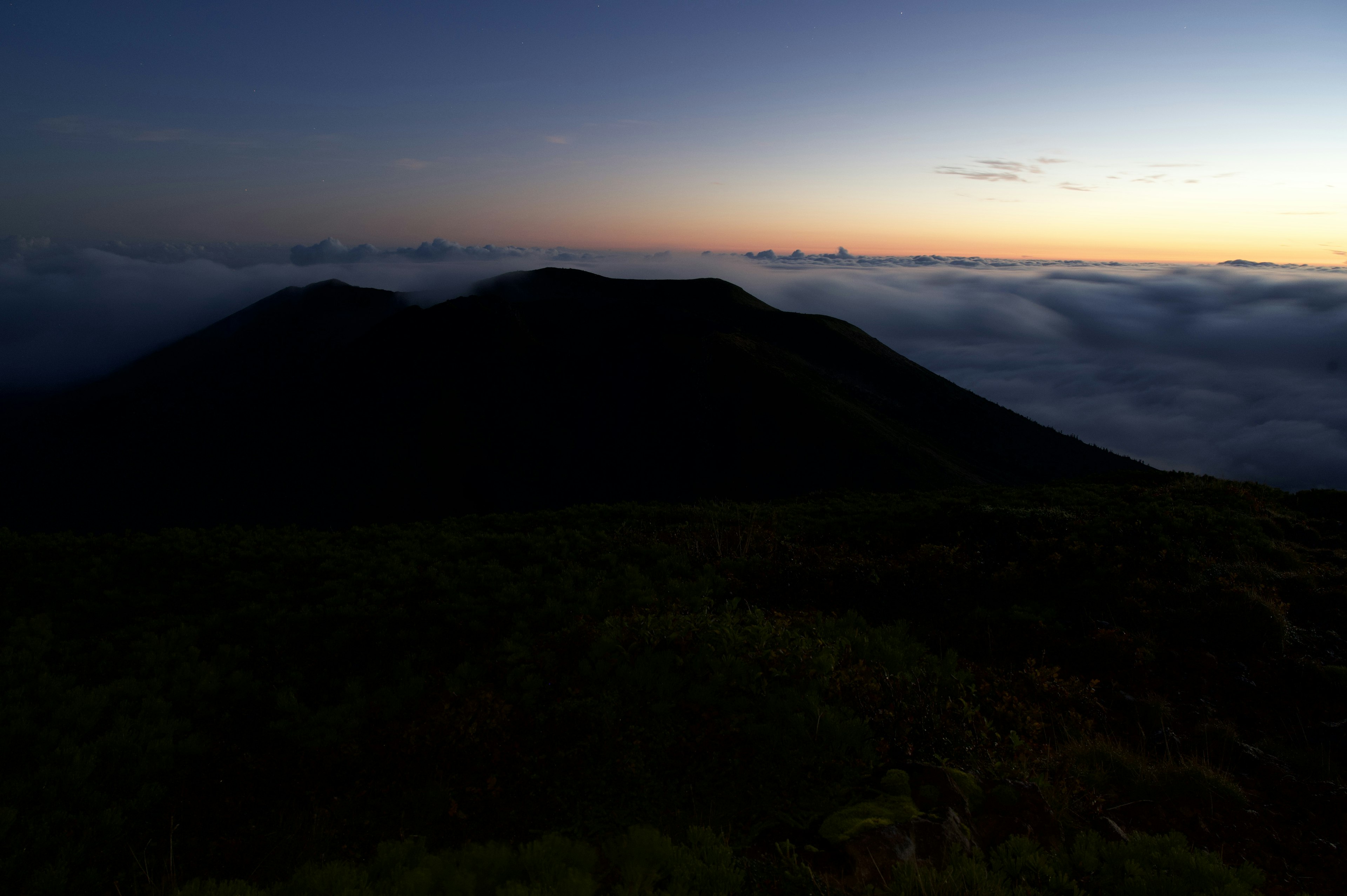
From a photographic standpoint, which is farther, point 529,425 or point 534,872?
point 529,425

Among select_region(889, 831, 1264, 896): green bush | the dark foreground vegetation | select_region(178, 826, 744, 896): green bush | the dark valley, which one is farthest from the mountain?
select_region(178, 826, 744, 896): green bush

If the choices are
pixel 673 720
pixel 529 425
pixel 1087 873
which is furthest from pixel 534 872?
pixel 529 425

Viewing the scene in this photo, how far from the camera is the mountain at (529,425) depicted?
309 ft

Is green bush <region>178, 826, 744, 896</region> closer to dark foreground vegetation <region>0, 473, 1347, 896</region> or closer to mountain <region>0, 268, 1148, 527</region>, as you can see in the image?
dark foreground vegetation <region>0, 473, 1347, 896</region>

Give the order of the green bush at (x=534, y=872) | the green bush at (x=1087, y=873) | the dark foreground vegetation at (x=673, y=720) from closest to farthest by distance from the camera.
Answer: the green bush at (x=1087, y=873) < the green bush at (x=534, y=872) < the dark foreground vegetation at (x=673, y=720)

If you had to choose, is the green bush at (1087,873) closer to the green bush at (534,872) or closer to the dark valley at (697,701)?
the dark valley at (697,701)

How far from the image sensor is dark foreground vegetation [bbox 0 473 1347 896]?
6250 mm

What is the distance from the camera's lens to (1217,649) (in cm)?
1138

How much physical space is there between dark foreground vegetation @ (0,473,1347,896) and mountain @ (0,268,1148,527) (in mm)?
65248

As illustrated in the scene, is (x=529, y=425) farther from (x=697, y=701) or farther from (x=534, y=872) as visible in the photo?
(x=534, y=872)

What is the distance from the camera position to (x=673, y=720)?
8523 millimetres

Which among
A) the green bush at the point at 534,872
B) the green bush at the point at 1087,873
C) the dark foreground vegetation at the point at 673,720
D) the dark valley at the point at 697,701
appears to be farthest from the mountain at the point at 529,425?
the green bush at the point at 534,872

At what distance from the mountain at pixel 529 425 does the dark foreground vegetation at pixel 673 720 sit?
65248mm

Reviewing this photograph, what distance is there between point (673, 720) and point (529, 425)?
110m
